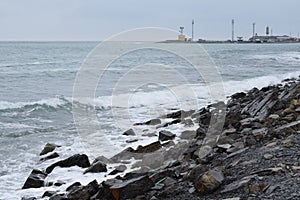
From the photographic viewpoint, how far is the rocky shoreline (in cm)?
408

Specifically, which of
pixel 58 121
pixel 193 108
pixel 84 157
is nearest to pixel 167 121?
pixel 193 108

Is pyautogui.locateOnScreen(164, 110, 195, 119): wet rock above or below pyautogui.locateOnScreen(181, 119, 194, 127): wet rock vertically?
below

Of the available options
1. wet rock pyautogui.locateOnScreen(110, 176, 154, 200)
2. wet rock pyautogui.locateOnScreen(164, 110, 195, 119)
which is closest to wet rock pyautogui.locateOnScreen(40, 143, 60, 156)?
wet rock pyautogui.locateOnScreen(110, 176, 154, 200)

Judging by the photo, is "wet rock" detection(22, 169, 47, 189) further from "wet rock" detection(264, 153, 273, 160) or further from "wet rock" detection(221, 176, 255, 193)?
Result: "wet rock" detection(264, 153, 273, 160)

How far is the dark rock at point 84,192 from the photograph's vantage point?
5156 mm

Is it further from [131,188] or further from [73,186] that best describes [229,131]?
[131,188]

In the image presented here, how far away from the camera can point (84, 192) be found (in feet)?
17.1

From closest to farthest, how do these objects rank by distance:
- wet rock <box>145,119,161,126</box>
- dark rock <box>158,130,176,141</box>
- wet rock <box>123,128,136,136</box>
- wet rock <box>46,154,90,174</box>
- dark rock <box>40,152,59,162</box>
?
Result: wet rock <box>46,154,90,174</box> → dark rock <box>40,152,59,162</box> → dark rock <box>158,130,176,141</box> → wet rock <box>123,128,136,136</box> → wet rock <box>145,119,161,126</box>

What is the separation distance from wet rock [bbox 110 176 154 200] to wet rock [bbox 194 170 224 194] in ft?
2.28

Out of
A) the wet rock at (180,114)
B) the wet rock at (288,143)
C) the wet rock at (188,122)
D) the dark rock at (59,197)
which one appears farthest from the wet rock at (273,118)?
the wet rock at (180,114)

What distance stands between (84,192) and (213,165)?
1.64m

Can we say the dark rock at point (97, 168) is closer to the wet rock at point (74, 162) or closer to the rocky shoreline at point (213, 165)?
the rocky shoreline at point (213, 165)

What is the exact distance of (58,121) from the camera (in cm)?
1176

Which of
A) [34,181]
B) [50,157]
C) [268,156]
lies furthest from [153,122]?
[268,156]
